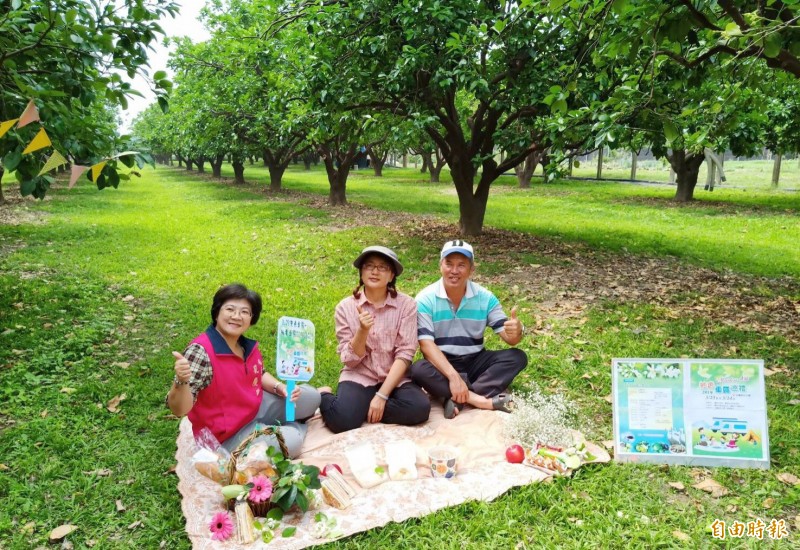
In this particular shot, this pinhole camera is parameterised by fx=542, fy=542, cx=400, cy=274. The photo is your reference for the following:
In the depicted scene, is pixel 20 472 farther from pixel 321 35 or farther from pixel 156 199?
pixel 156 199

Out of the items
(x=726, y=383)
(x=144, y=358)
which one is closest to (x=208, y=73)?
(x=144, y=358)

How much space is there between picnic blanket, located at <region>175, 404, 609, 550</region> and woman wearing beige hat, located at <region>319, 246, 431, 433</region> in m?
0.11

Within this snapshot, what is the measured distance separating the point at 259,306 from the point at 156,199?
60.6ft

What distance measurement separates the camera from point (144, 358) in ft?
16.6

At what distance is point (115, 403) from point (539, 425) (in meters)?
3.14

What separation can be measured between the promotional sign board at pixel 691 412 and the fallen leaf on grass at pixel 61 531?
308 centimetres

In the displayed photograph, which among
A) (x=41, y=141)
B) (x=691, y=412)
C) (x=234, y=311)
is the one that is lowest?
(x=691, y=412)

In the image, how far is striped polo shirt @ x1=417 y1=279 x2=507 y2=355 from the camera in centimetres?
410

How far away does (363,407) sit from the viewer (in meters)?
3.76

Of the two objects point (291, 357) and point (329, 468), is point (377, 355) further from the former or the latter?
point (329, 468)

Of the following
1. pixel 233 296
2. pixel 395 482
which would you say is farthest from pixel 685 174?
pixel 233 296

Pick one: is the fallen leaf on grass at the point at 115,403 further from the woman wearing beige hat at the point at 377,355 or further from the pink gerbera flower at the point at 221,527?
the pink gerbera flower at the point at 221,527

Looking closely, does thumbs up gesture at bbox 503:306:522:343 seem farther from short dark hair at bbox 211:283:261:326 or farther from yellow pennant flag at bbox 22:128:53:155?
yellow pennant flag at bbox 22:128:53:155

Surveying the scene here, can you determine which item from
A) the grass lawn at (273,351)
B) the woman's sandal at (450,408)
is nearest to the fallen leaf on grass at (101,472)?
the grass lawn at (273,351)
